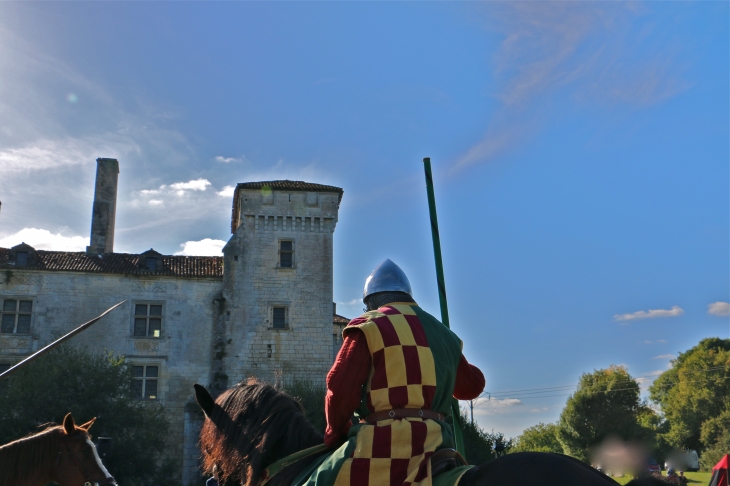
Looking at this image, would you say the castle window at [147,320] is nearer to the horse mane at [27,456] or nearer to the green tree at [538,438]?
the horse mane at [27,456]

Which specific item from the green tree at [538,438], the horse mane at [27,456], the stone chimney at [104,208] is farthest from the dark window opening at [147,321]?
the green tree at [538,438]

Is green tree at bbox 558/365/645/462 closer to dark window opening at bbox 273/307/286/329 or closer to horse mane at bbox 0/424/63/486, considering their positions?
dark window opening at bbox 273/307/286/329

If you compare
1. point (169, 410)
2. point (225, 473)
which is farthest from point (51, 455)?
point (169, 410)

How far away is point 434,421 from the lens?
3211 mm

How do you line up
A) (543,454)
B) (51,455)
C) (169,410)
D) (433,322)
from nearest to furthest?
(543,454)
(433,322)
(51,455)
(169,410)

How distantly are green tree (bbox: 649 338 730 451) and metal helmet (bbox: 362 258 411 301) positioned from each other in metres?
48.4

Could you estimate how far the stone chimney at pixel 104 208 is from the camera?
100 feet

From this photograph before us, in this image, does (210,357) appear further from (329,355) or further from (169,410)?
(329,355)

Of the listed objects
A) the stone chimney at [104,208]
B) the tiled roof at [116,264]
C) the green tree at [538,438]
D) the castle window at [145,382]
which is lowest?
the green tree at [538,438]

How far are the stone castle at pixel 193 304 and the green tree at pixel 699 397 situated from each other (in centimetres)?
3143

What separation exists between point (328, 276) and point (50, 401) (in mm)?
12046

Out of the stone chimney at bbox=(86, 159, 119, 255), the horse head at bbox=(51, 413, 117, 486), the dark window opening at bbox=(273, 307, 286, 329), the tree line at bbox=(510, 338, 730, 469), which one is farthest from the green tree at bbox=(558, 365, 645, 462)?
the horse head at bbox=(51, 413, 117, 486)

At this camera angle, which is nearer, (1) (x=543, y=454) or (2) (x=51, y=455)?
(1) (x=543, y=454)

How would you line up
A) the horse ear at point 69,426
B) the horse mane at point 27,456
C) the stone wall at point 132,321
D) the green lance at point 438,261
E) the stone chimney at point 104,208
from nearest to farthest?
the green lance at point 438,261
the horse mane at point 27,456
the horse ear at point 69,426
the stone wall at point 132,321
the stone chimney at point 104,208
